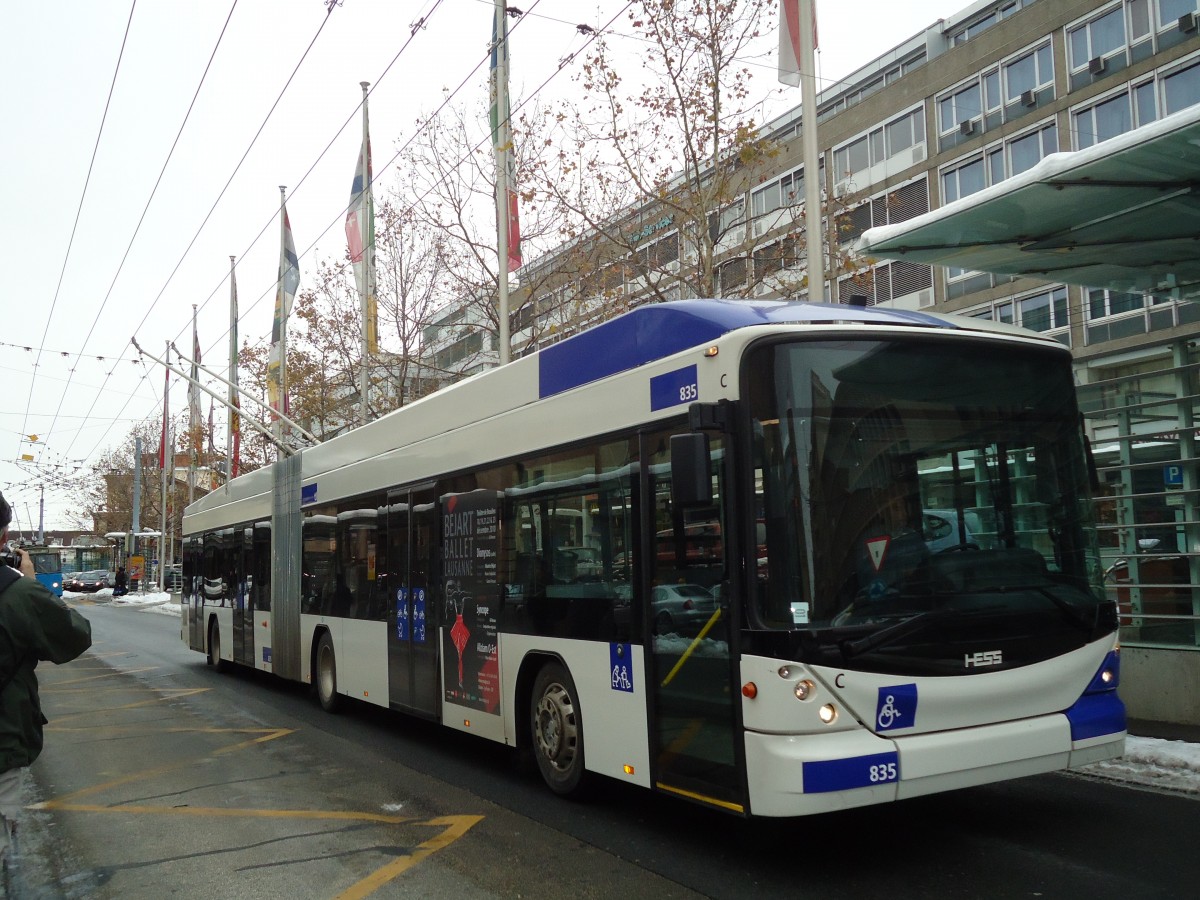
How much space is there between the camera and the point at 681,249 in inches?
699

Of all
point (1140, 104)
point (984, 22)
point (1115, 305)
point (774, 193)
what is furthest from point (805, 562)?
point (984, 22)

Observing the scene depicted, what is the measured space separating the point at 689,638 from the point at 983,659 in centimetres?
153

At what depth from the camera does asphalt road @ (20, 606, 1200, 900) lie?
18.9ft

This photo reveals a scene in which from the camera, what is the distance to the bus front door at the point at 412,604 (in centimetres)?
1009

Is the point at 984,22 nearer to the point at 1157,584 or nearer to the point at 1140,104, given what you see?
the point at 1140,104

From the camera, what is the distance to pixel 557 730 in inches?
307

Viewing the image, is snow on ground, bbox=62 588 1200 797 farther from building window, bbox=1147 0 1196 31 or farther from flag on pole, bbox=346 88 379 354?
building window, bbox=1147 0 1196 31

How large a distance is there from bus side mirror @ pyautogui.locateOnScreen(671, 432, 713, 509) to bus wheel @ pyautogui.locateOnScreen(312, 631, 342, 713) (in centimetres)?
805

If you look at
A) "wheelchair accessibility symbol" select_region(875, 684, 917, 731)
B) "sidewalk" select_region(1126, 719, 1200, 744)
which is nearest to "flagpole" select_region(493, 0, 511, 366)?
"sidewalk" select_region(1126, 719, 1200, 744)

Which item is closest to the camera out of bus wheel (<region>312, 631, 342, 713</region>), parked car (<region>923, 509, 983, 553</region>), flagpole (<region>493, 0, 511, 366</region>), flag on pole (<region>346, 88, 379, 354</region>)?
parked car (<region>923, 509, 983, 553</region>)

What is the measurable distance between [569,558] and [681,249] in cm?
1085

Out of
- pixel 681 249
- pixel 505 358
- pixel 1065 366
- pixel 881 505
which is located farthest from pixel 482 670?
pixel 681 249

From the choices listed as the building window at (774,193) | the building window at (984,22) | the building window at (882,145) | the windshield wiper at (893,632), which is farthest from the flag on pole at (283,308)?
the windshield wiper at (893,632)

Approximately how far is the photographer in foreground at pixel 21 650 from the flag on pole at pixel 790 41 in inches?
374
